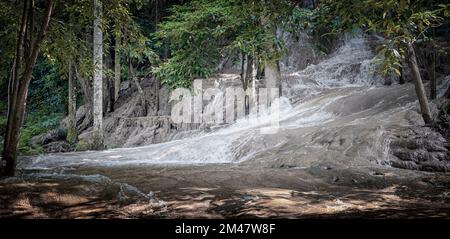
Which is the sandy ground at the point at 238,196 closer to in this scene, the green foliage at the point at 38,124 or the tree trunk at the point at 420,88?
the tree trunk at the point at 420,88

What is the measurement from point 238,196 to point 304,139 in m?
4.48

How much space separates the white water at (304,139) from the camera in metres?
7.12

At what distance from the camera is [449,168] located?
5.82m

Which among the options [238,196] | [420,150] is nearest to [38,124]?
[238,196]

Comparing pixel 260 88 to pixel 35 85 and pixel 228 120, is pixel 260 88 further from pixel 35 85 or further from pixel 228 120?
pixel 35 85

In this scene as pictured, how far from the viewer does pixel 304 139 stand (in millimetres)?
8102

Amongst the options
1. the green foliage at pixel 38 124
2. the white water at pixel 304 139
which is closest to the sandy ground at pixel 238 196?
the white water at pixel 304 139

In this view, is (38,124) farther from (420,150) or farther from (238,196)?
(420,150)

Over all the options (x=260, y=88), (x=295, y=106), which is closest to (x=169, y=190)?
(x=295, y=106)

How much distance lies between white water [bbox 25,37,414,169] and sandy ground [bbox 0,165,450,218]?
158cm

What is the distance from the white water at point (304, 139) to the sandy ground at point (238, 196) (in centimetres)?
158

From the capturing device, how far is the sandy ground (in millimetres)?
3145

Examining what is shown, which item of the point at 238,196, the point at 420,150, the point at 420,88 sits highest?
the point at 420,88
